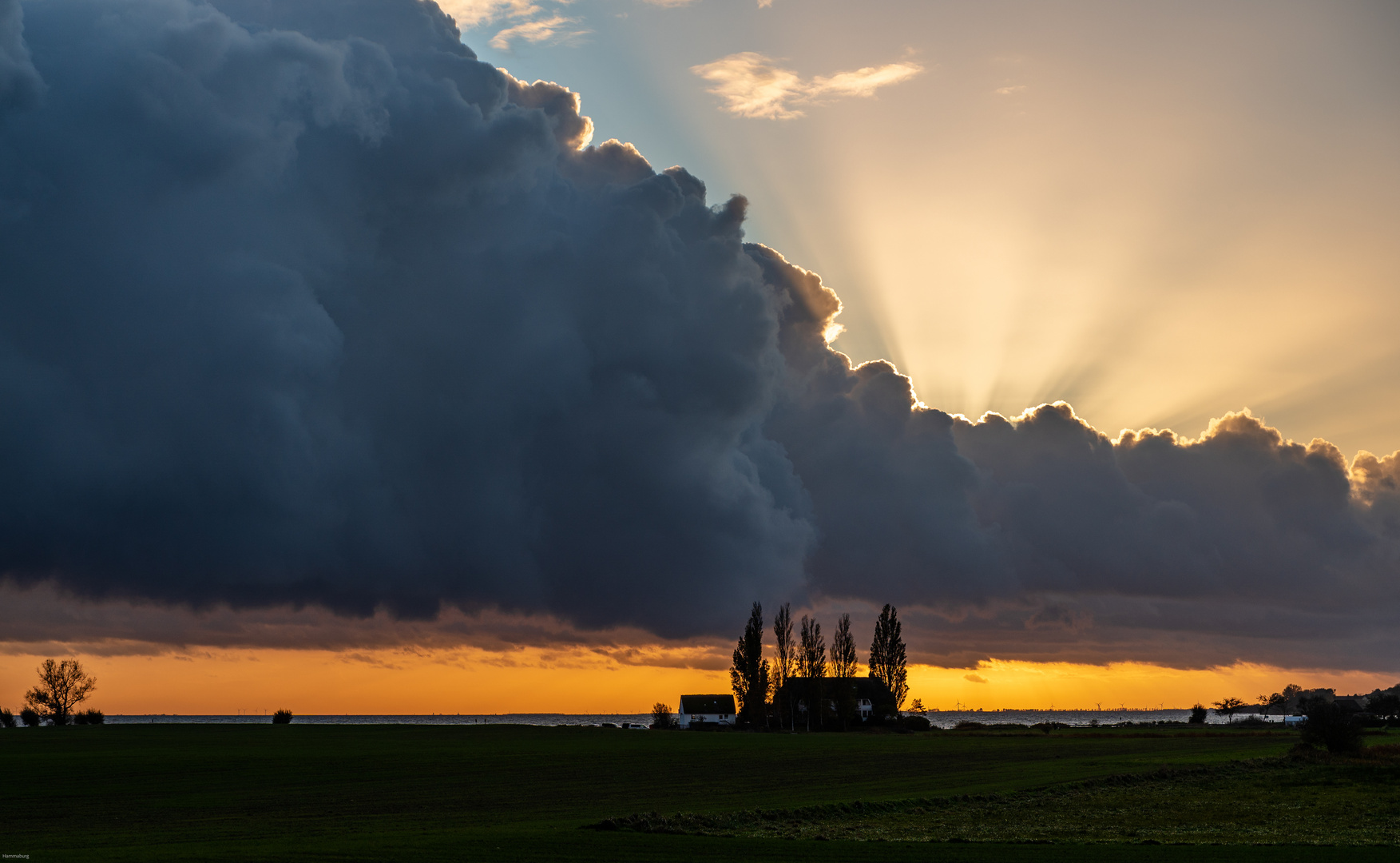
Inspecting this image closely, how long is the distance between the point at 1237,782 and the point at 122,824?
63.1 meters

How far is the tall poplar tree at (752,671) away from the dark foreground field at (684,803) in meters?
74.6

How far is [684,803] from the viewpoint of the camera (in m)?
54.0

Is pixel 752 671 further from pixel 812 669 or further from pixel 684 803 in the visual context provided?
pixel 684 803

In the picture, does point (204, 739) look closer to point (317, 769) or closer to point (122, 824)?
point (317, 769)

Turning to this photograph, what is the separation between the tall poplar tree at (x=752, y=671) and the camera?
180500 millimetres

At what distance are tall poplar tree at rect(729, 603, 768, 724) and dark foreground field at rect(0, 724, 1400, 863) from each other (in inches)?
2939

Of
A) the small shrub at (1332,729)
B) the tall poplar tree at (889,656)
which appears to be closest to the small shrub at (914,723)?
the tall poplar tree at (889,656)

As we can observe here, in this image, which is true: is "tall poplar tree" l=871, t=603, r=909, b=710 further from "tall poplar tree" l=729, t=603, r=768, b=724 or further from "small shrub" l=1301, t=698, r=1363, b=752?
"small shrub" l=1301, t=698, r=1363, b=752

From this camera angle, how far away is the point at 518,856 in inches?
1353

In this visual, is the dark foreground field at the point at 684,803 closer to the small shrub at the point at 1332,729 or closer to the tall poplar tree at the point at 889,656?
the small shrub at the point at 1332,729

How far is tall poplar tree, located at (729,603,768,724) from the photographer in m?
180

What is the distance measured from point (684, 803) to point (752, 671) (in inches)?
5068

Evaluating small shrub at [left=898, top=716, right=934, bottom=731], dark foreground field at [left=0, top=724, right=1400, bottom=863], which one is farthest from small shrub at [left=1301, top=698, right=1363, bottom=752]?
small shrub at [left=898, top=716, right=934, bottom=731]

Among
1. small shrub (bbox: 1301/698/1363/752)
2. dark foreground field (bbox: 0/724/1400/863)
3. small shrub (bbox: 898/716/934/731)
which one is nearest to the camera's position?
dark foreground field (bbox: 0/724/1400/863)
